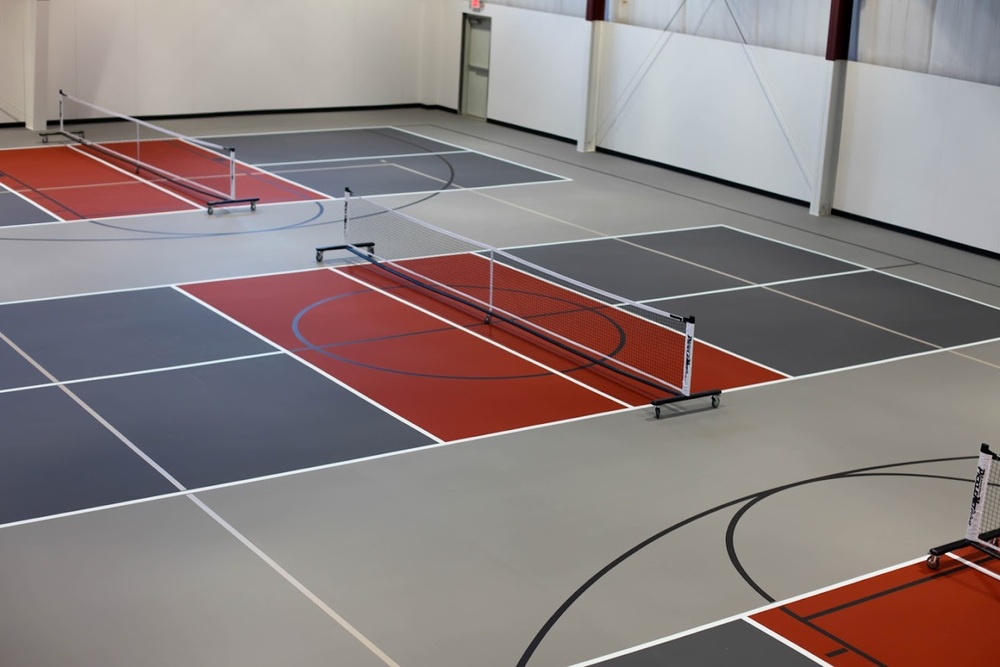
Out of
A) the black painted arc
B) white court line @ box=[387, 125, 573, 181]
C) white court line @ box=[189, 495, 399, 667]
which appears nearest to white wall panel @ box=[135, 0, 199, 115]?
white court line @ box=[387, 125, 573, 181]

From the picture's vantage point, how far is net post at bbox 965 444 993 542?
11.4 m

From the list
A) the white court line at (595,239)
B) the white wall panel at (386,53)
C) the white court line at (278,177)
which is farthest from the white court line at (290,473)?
the white wall panel at (386,53)

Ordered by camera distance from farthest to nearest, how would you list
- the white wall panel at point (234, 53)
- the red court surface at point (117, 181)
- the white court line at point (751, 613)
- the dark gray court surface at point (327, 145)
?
the white wall panel at point (234, 53), the dark gray court surface at point (327, 145), the red court surface at point (117, 181), the white court line at point (751, 613)

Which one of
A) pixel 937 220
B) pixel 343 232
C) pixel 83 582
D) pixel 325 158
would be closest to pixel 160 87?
pixel 325 158

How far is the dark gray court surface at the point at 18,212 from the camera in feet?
72.1

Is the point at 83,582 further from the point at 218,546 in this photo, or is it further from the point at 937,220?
the point at 937,220

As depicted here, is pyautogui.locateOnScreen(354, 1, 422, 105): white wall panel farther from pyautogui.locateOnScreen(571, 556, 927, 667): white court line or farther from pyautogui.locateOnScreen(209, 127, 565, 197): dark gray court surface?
pyautogui.locateOnScreen(571, 556, 927, 667): white court line

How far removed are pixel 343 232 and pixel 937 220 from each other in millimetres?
10840

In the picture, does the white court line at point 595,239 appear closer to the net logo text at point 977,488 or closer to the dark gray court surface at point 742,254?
the dark gray court surface at point 742,254

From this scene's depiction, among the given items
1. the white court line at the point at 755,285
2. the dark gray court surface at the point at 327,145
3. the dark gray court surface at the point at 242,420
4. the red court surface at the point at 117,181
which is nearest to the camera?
the dark gray court surface at the point at 242,420

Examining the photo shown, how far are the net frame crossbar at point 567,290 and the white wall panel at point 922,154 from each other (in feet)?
25.2

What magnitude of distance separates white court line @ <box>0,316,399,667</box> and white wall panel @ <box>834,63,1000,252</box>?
15.9m

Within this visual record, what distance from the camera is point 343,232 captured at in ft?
72.1

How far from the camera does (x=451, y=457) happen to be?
1330 cm
